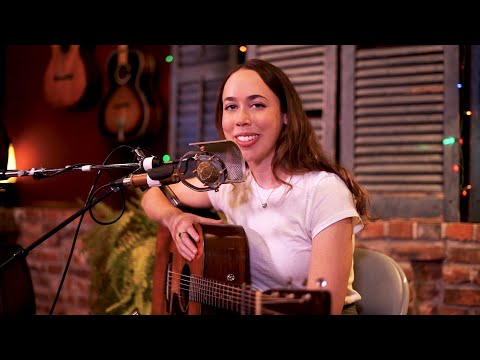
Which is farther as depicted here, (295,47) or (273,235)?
(295,47)

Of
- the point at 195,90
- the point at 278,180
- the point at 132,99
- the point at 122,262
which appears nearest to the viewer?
the point at 278,180

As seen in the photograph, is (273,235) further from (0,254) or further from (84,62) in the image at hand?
(84,62)

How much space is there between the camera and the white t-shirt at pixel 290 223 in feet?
4.88

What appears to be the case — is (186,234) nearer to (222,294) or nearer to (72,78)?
(222,294)

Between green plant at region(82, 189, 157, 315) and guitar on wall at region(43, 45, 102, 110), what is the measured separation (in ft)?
3.43

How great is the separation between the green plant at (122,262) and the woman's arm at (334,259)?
4.20 feet

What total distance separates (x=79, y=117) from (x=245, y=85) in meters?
2.58

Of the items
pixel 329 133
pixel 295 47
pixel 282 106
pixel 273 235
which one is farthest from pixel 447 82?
pixel 273 235

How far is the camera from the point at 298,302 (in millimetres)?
1006

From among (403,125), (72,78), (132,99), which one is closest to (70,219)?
(403,125)

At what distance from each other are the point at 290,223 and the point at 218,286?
0.94ft

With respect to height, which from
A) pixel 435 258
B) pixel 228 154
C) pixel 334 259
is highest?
pixel 228 154

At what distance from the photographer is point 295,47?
8.77ft
